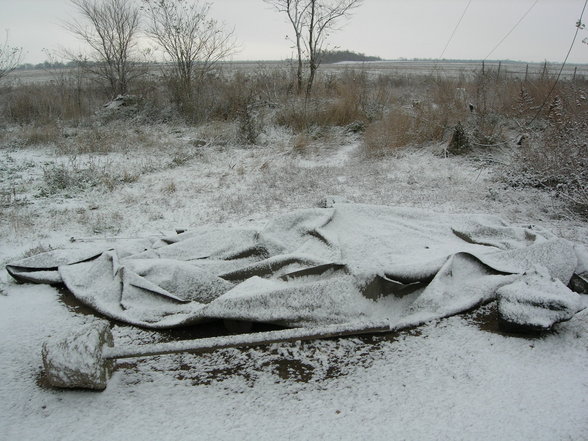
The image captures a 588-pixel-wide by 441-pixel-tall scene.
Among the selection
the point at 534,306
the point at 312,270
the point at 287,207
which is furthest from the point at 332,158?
the point at 534,306

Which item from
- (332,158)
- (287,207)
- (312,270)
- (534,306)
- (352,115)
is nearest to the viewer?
(534,306)

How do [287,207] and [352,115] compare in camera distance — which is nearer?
[287,207]

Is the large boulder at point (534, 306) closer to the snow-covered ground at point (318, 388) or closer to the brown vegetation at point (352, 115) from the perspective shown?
the snow-covered ground at point (318, 388)

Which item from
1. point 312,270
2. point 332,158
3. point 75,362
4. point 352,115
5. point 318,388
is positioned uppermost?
point 352,115

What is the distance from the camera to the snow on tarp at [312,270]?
7.64 feet

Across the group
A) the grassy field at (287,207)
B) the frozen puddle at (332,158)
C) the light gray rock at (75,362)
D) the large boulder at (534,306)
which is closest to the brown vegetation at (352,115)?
the grassy field at (287,207)

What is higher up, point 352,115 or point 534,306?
point 352,115

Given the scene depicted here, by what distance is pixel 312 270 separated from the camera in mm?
2584

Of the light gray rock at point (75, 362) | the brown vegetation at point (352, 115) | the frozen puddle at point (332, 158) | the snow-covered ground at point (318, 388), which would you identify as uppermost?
the brown vegetation at point (352, 115)

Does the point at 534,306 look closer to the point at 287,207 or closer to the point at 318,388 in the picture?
the point at 318,388

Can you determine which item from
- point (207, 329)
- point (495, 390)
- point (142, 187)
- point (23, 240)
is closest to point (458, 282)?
point (495, 390)

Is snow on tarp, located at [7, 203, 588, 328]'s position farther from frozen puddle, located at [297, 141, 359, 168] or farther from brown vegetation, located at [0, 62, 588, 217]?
frozen puddle, located at [297, 141, 359, 168]

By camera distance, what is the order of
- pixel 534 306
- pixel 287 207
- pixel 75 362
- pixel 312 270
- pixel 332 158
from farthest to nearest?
1. pixel 332 158
2. pixel 287 207
3. pixel 312 270
4. pixel 534 306
5. pixel 75 362

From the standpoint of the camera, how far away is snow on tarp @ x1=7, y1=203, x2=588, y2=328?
7.64ft
